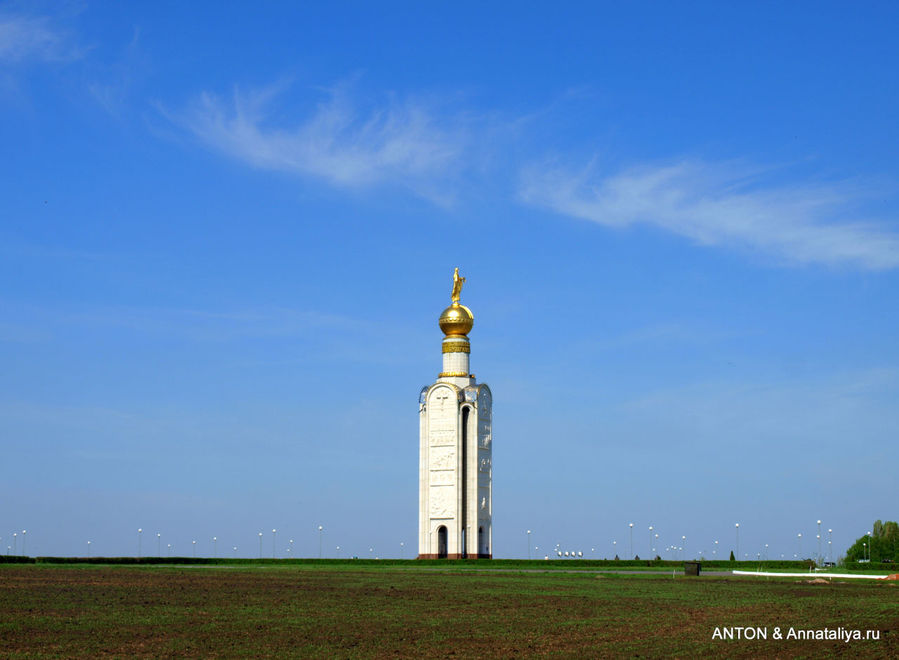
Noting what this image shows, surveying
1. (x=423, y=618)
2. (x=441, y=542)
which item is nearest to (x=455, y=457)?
(x=441, y=542)

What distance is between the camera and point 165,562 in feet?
242

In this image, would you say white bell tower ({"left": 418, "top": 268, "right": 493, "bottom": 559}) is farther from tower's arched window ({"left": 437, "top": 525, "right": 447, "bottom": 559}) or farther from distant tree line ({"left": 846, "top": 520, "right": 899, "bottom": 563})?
distant tree line ({"left": 846, "top": 520, "right": 899, "bottom": 563})

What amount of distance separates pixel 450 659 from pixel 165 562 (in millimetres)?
58184

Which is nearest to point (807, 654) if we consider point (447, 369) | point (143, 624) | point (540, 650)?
point (540, 650)

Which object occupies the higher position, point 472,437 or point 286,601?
point 472,437

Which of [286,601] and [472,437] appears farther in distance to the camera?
[472,437]

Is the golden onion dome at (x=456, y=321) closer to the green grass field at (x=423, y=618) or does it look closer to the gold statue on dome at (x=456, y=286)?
the gold statue on dome at (x=456, y=286)

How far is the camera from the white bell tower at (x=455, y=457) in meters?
81.0

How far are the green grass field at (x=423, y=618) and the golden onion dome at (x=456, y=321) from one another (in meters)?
41.3

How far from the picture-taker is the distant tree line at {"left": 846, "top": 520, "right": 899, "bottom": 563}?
10871cm

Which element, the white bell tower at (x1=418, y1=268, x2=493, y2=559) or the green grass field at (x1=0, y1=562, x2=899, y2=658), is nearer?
the green grass field at (x1=0, y1=562, x2=899, y2=658)

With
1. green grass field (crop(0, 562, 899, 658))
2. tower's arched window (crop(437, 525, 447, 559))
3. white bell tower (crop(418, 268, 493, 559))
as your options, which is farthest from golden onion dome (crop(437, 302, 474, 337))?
green grass field (crop(0, 562, 899, 658))

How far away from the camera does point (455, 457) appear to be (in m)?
81.0

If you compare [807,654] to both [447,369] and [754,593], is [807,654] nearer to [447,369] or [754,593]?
[754,593]
